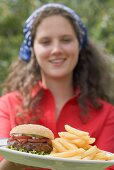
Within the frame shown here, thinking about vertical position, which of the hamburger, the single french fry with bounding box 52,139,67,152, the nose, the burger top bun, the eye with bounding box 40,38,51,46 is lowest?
the single french fry with bounding box 52,139,67,152

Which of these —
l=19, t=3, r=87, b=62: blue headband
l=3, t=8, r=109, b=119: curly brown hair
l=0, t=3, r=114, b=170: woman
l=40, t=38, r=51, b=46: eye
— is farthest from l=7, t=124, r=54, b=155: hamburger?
l=19, t=3, r=87, b=62: blue headband

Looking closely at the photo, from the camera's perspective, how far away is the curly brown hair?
355 centimetres

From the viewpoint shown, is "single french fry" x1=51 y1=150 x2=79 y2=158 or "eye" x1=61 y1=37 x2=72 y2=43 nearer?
"single french fry" x1=51 y1=150 x2=79 y2=158

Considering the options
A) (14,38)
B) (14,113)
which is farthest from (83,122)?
(14,38)

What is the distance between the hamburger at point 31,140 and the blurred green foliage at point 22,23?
2854 mm

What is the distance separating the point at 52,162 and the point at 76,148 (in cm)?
15

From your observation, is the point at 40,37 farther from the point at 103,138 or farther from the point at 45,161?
the point at 45,161

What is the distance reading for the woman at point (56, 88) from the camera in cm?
336

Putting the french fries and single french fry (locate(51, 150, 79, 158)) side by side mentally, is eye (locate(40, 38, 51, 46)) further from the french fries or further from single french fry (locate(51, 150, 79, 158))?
single french fry (locate(51, 150, 79, 158))

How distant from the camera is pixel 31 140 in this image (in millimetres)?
2309

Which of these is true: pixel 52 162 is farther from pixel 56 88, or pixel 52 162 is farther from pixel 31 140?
pixel 56 88

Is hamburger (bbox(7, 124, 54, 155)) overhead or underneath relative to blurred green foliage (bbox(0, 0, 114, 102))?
underneath

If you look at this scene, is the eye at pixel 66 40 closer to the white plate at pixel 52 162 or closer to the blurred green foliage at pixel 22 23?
the white plate at pixel 52 162

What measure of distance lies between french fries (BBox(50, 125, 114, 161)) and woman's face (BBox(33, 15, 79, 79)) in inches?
43.7
